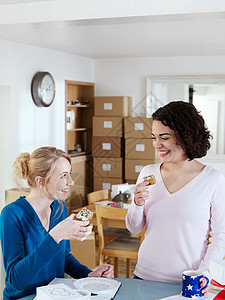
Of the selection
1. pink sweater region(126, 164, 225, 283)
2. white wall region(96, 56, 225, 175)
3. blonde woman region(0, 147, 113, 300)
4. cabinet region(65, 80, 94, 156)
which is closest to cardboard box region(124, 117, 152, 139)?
white wall region(96, 56, 225, 175)

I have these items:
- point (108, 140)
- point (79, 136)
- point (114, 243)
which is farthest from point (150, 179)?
point (79, 136)

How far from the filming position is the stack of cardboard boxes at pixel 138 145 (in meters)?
6.28

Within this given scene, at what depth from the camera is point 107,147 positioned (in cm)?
654

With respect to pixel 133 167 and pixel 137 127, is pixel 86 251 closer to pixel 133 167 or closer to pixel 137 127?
pixel 133 167

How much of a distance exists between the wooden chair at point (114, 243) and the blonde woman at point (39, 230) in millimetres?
1686

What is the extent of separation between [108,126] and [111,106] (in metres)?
0.31

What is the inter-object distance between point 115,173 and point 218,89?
2012mm

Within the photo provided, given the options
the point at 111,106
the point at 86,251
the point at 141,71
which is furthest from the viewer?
the point at 141,71

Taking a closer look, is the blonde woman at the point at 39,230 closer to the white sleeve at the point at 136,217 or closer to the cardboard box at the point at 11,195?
the white sleeve at the point at 136,217

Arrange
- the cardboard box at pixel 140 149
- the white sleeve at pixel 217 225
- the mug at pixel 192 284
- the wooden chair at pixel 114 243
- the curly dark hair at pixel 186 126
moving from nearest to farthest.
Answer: the mug at pixel 192 284 < the white sleeve at pixel 217 225 < the curly dark hair at pixel 186 126 < the wooden chair at pixel 114 243 < the cardboard box at pixel 140 149

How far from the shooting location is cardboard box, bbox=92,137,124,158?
6.48m

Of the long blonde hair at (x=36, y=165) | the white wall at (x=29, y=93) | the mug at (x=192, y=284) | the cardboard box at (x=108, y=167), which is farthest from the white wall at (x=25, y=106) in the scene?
the mug at (x=192, y=284)

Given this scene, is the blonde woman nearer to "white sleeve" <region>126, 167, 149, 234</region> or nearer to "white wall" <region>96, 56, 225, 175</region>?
"white sleeve" <region>126, 167, 149, 234</region>

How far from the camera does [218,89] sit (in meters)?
6.50
